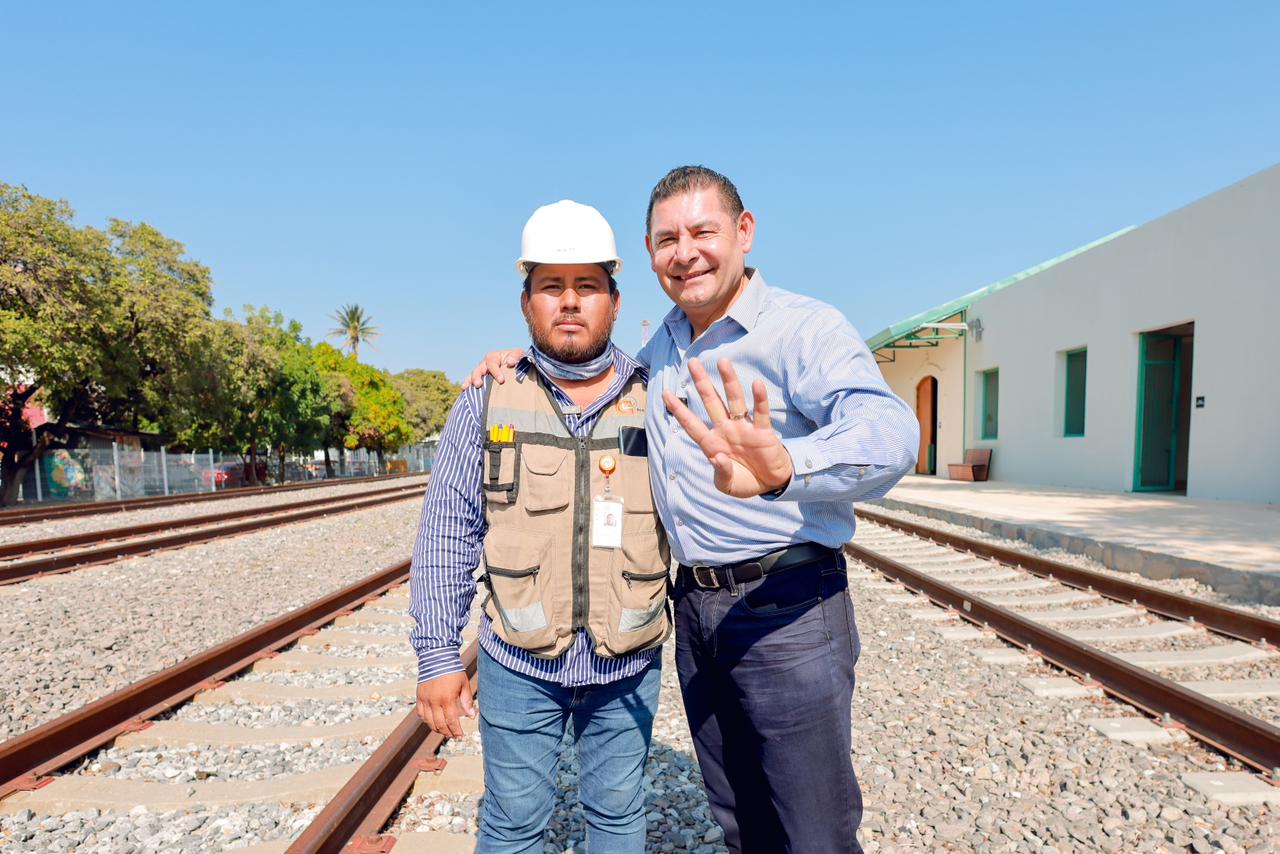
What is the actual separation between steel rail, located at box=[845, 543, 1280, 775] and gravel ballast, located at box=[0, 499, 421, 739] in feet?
16.9

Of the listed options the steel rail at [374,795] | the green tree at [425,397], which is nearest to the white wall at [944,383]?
the steel rail at [374,795]

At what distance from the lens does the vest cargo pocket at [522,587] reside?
6.40 ft

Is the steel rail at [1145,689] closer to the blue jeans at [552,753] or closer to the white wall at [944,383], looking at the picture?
the blue jeans at [552,753]

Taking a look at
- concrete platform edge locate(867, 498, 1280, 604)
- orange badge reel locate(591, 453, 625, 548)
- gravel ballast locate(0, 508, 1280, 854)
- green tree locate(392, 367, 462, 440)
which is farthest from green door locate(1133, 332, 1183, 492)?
green tree locate(392, 367, 462, 440)

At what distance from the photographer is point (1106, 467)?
54.7 feet

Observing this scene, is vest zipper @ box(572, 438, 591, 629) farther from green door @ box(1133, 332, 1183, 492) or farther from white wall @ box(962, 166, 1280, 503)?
green door @ box(1133, 332, 1183, 492)

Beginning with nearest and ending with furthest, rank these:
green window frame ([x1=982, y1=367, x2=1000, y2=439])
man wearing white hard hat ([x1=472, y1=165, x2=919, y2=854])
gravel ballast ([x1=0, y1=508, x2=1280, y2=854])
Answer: man wearing white hard hat ([x1=472, y1=165, x2=919, y2=854]) → gravel ballast ([x1=0, y1=508, x2=1280, y2=854]) → green window frame ([x1=982, y1=367, x2=1000, y2=439])

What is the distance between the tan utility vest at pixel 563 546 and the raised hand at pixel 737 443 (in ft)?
1.74

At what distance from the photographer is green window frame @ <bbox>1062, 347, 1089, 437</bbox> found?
18.4 metres

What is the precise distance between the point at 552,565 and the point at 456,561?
32 cm

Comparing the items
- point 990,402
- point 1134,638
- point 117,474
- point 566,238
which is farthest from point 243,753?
point 117,474

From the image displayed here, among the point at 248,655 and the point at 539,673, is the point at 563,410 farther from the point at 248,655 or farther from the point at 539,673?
the point at 248,655

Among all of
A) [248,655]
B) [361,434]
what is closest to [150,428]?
[361,434]

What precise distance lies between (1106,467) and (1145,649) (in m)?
13.4
